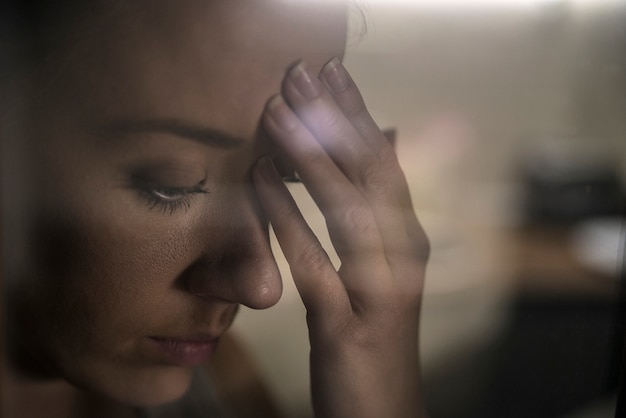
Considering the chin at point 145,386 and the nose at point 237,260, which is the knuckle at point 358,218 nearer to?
the nose at point 237,260

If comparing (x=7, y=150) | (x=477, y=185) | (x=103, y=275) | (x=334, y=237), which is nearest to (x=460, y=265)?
(x=477, y=185)

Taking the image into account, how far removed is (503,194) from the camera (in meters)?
0.77

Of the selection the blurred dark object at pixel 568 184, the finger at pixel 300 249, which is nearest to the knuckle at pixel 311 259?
the finger at pixel 300 249

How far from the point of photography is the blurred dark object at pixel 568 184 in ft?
2.59

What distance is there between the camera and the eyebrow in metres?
0.58

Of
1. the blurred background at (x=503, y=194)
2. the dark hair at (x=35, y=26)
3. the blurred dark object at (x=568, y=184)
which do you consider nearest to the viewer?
the dark hair at (x=35, y=26)

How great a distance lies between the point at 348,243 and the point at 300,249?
0.18 ft

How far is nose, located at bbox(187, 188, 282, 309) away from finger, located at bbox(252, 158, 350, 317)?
0.01m

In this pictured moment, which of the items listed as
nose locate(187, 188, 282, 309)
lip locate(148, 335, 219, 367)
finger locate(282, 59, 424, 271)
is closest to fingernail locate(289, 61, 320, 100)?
finger locate(282, 59, 424, 271)

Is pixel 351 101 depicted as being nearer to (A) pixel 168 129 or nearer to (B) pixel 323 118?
(B) pixel 323 118

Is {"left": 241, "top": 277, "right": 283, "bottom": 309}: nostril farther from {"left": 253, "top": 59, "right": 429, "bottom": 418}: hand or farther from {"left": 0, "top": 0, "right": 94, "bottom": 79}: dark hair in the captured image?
{"left": 0, "top": 0, "right": 94, "bottom": 79}: dark hair

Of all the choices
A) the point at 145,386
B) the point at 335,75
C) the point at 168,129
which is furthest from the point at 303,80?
the point at 145,386

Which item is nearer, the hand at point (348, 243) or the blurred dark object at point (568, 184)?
the hand at point (348, 243)

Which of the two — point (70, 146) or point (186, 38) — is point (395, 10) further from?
point (70, 146)
